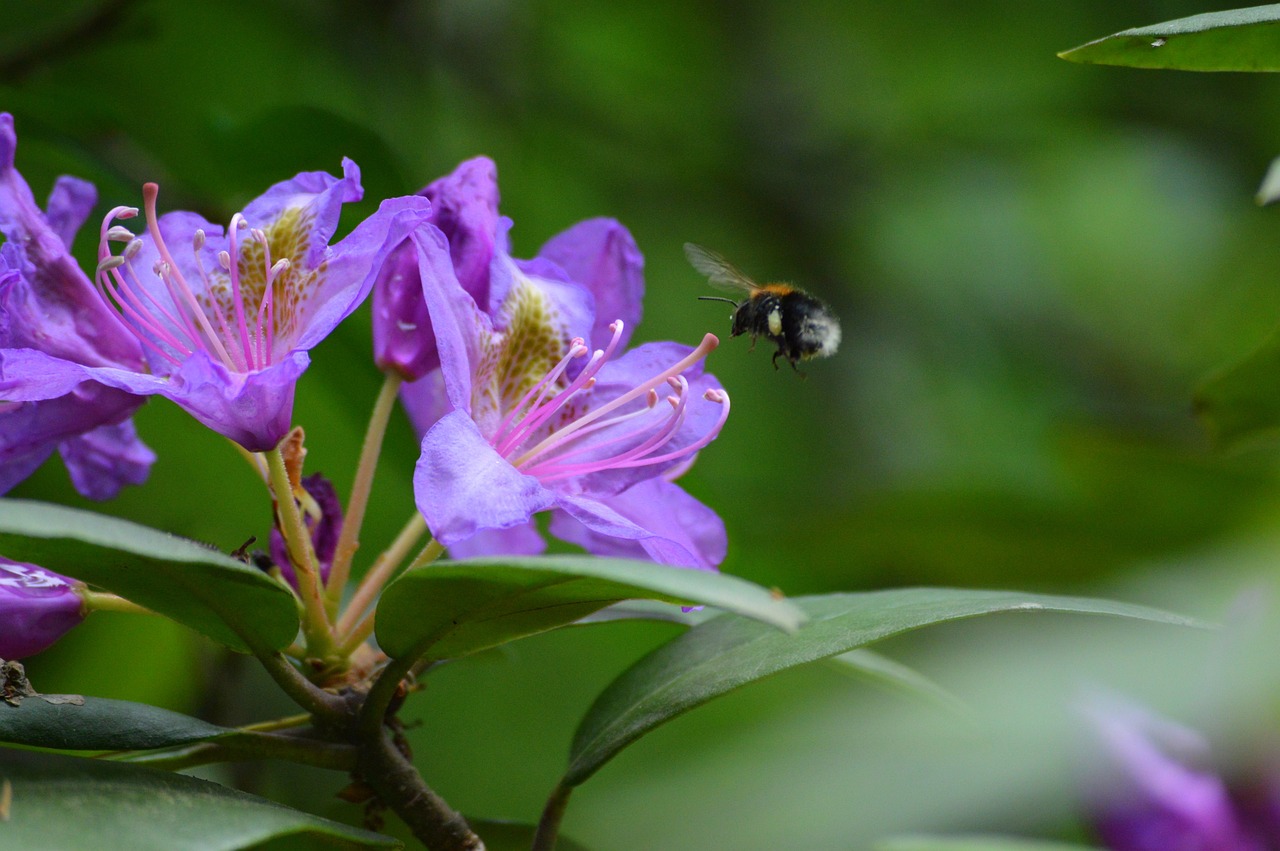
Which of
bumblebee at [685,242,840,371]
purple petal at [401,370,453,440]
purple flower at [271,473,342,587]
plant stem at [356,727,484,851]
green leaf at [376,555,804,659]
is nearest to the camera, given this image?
green leaf at [376,555,804,659]

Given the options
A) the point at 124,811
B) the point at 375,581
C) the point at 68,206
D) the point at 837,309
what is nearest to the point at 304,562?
the point at 375,581

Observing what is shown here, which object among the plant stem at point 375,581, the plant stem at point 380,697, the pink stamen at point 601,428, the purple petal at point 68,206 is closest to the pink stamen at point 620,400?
the pink stamen at point 601,428

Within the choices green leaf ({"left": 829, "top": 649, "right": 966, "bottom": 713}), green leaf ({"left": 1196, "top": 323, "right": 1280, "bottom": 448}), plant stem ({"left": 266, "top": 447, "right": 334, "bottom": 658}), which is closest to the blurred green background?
green leaf ({"left": 829, "top": 649, "right": 966, "bottom": 713})

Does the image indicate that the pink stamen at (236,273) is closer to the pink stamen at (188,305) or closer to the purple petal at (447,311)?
the pink stamen at (188,305)

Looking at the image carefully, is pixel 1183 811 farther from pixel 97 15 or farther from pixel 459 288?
pixel 97 15

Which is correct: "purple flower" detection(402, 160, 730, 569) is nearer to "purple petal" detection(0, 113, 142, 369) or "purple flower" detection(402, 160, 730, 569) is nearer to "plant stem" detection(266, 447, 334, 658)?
"plant stem" detection(266, 447, 334, 658)

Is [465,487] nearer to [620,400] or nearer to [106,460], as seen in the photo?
[620,400]

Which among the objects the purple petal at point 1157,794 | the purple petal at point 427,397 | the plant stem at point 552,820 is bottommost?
the purple petal at point 1157,794
